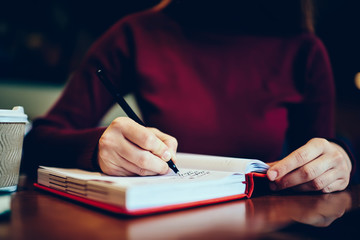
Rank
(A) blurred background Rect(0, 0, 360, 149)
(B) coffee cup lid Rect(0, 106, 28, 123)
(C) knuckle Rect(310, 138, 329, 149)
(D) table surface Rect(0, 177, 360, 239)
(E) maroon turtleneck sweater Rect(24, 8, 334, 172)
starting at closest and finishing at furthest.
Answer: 1. (D) table surface Rect(0, 177, 360, 239)
2. (B) coffee cup lid Rect(0, 106, 28, 123)
3. (C) knuckle Rect(310, 138, 329, 149)
4. (E) maroon turtleneck sweater Rect(24, 8, 334, 172)
5. (A) blurred background Rect(0, 0, 360, 149)

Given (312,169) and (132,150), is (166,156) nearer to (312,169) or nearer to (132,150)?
(132,150)

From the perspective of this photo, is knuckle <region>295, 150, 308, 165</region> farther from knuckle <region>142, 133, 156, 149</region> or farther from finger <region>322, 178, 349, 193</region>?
knuckle <region>142, 133, 156, 149</region>

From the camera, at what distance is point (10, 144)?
1.56 ft

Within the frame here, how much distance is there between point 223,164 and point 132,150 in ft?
0.56

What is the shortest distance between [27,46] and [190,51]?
1.32 m

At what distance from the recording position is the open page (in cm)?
53

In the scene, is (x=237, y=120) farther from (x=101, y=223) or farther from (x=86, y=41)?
(x=86, y=41)

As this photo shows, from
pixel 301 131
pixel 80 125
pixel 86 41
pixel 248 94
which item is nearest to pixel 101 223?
pixel 80 125

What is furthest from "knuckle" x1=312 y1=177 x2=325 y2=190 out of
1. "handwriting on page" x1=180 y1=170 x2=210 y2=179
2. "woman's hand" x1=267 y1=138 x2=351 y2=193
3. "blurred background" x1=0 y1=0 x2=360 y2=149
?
"blurred background" x1=0 y1=0 x2=360 y2=149

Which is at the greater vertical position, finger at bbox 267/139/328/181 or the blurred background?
the blurred background

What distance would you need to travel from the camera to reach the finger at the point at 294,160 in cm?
52

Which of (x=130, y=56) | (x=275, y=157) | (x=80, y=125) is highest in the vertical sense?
(x=130, y=56)

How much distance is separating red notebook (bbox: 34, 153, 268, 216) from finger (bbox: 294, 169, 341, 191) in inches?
3.4

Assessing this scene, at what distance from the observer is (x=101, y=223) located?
34 cm
